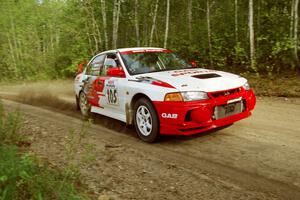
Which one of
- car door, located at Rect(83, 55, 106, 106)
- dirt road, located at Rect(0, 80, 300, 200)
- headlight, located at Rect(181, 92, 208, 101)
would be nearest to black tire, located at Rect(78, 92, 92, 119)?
car door, located at Rect(83, 55, 106, 106)

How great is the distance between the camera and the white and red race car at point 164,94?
531 centimetres

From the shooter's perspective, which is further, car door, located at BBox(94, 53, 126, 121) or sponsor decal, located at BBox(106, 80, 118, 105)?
sponsor decal, located at BBox(106, 80, 118, 105)

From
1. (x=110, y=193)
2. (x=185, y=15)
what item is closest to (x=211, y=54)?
(x=185, y=15)

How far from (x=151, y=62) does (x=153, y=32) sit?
15320mm

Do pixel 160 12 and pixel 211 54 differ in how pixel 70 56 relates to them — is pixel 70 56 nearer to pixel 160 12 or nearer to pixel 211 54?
pixel 160 12

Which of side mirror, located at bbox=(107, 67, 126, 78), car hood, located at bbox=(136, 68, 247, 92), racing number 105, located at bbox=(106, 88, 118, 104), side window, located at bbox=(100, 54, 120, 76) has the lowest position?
racing number 105, located at bbox=(106, 88, 118, 104)

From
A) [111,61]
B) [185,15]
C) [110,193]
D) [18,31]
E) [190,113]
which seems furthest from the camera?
[18,31]

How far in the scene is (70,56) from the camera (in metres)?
22.8

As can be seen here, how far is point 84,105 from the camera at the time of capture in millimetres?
8375

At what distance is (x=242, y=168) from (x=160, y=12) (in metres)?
18.2

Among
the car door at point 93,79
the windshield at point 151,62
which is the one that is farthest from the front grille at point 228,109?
the car door at point 93,79

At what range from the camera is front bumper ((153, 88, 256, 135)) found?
526cm

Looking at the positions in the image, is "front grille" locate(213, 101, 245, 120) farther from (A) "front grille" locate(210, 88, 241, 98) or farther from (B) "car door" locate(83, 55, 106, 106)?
(B) "car door" locate(83, 55, 106, 106)

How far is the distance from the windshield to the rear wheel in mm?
1824
